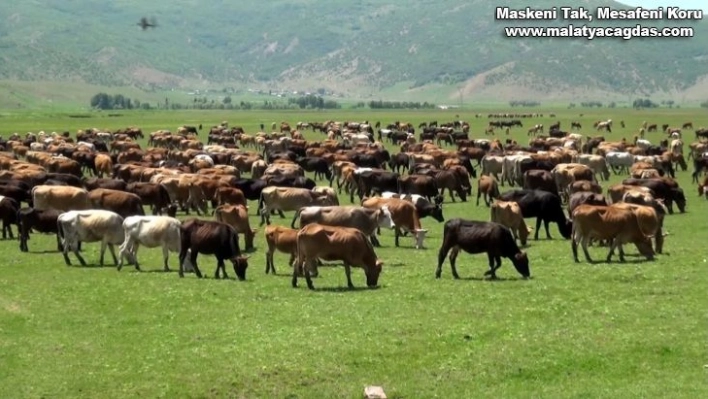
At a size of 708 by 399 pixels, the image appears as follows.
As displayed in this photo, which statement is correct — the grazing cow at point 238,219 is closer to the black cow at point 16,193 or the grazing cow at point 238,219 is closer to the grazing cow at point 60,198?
the grazing cow at point 60,198

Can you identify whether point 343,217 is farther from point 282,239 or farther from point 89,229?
point 89,229

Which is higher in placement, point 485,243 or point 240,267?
point 485,243

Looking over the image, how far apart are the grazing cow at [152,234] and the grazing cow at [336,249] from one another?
4.10 metres

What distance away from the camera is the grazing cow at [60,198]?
31062 millimetres

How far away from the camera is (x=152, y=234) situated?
80.7 ft

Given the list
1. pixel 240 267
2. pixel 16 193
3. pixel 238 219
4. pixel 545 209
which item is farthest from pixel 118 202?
pixel 545 209

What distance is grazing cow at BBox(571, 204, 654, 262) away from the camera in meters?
24.3

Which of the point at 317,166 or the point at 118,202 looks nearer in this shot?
the point at 118,202

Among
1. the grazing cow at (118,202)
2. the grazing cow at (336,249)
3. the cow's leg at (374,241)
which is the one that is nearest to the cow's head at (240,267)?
the grazing cow at (336,249)

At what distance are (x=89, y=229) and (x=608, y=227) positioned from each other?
12.3 meters

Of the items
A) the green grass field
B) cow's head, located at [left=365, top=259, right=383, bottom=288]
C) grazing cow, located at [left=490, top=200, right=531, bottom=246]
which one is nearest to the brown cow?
the green grass field

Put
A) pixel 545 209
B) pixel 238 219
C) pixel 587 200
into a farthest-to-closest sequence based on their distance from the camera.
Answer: pixel 545 209 < pixel 587 200 < pixel 238 219

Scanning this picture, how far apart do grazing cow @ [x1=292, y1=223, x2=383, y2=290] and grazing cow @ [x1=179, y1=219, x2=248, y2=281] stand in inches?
86.4

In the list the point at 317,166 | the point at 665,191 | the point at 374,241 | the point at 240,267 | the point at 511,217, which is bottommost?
the point at 374,241
